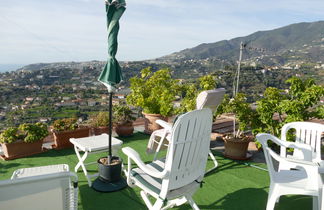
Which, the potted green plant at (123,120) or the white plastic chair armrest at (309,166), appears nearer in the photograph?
the white plastic chair armrest at (309,166)

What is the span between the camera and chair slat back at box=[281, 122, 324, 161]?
3.04m

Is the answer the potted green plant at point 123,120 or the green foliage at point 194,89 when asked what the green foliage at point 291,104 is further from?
the potted green plant at point 123,120

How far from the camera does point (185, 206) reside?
282 centimetres

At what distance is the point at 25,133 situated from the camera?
4.41 metres

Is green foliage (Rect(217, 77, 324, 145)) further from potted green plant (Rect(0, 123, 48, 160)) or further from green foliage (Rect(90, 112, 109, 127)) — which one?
potted green plant (Rect(0, 123, 48, 160))

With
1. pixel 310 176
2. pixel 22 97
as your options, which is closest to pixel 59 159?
pixel 310 176

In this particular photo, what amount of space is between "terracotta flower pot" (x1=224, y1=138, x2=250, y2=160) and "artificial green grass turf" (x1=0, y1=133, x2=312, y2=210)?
0.46 ft

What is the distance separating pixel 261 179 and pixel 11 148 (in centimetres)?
417

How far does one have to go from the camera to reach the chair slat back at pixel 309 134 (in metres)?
3.04

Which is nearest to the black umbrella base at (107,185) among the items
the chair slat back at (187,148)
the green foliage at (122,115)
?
the chair slat back at (187,148)

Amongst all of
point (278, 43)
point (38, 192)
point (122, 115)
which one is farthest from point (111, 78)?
point (278, 43)

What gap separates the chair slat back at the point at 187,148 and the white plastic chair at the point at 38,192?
2.77ft

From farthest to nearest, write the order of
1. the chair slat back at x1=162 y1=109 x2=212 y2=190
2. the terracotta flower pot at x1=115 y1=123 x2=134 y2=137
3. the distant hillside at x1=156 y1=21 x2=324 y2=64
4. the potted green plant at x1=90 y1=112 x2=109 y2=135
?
the distant hillside at x1=156 y1=21 x2=324 y2=64 → the terracotta flower pot at x1=115 y1=123 x2=134 y2=137 → the potted green plant at x1=90 y1=112 x2=109 y2=135 → the chair slat back at x1=162 y1=109 x2=212 y2=190

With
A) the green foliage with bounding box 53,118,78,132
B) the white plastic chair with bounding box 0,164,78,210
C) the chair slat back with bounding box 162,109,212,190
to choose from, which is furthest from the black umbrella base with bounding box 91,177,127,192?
the green foliage with bounding box 53,118,78,132
